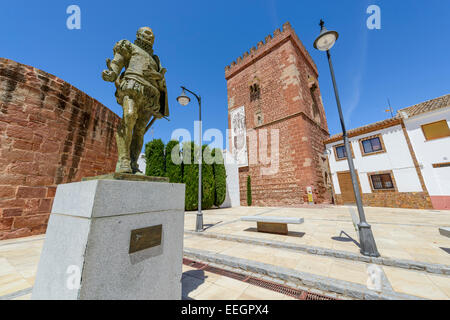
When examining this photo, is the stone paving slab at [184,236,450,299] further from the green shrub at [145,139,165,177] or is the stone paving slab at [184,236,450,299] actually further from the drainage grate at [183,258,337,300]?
the green shrub at [145,139,165,177]

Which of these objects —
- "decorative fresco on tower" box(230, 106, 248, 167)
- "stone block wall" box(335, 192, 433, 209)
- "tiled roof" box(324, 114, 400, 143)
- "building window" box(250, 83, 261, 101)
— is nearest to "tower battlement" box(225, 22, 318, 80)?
"building window" box(250, 83, 261, 101)

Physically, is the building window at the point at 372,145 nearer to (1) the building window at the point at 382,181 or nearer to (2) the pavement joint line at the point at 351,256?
(1) the building window at the point at 382,181

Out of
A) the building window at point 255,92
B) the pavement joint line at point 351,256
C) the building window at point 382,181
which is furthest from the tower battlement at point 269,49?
the pavement joint line at point 351,256

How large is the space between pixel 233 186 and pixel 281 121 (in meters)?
6.75

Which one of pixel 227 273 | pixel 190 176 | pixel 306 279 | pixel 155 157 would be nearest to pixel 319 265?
pixel 306 279

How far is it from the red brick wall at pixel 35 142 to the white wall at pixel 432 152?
17598 millimetres

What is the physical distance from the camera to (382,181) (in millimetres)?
11633

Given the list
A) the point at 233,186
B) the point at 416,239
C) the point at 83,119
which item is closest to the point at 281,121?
the point at 233,186

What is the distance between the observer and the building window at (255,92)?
1480cm

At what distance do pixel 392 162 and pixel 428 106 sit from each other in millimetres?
4305

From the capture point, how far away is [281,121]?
510 inches

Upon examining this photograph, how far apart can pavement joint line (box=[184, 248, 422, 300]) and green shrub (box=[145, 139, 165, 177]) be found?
371 inches

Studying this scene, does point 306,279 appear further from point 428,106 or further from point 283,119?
point 428,106
